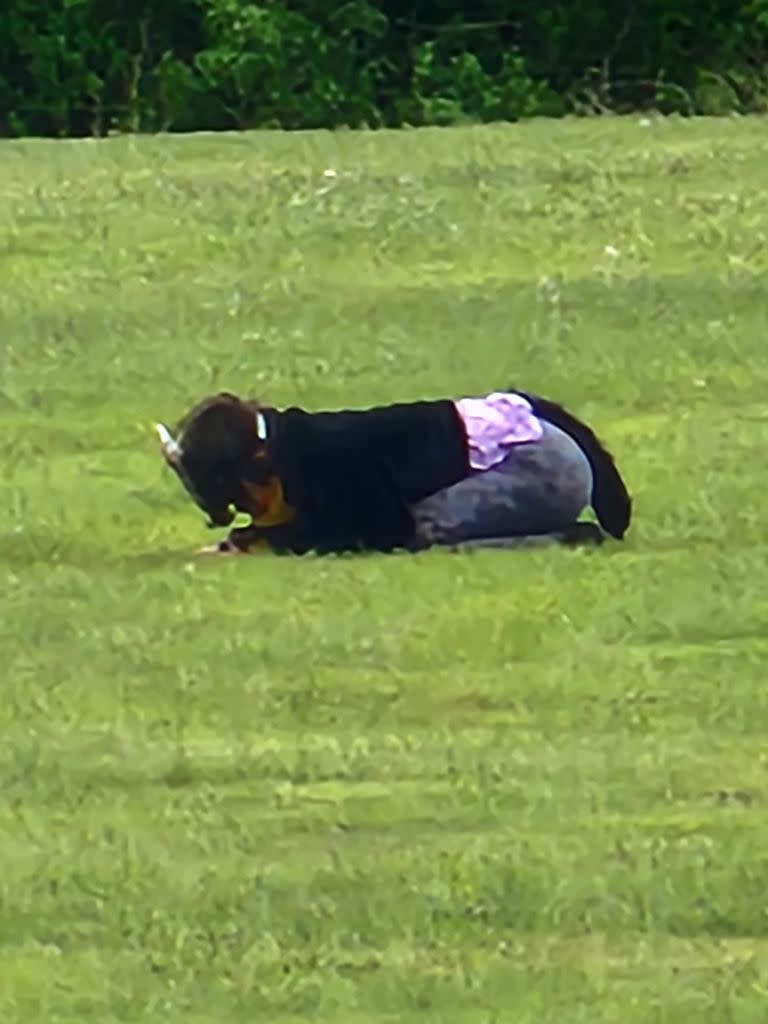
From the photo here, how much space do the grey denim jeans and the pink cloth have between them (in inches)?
0.7

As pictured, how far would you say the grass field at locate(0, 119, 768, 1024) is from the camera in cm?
543

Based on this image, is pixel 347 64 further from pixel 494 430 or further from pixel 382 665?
pixel 382 665

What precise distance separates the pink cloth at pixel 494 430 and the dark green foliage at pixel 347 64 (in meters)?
9.82

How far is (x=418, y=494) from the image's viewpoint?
7.69m

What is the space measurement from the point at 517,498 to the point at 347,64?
33.4ft

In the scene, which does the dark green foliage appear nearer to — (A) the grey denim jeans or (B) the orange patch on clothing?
(A) the grey denim jeans

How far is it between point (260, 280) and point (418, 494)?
4344 mm

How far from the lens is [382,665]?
7.09 metres

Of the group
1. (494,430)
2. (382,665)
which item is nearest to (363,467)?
(494,430)

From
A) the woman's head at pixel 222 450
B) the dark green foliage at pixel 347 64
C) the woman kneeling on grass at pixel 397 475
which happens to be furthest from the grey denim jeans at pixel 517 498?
the dark green foliage at pixel 347 64

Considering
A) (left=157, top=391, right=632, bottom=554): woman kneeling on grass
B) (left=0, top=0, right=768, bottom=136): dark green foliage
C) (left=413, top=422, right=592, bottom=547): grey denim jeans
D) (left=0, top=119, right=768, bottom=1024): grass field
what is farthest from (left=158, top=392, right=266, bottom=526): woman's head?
(left=0, top=0, right=768, bottom=136): dark green foliage

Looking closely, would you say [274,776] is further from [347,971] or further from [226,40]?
[226,40]

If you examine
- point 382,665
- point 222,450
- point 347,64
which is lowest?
point 347,64

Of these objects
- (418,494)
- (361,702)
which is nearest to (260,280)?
(418,494)
